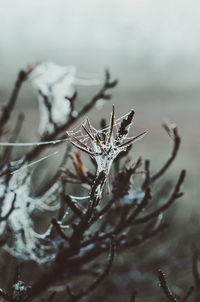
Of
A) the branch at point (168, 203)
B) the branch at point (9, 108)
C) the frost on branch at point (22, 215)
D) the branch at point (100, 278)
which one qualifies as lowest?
the branch at point (100, 278)

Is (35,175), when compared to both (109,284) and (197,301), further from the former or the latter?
(197,301)

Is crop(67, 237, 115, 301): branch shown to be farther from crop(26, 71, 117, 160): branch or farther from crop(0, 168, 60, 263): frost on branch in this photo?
crop(26, 71, 117, 160): branch

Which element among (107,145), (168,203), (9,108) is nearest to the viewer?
(107,145)

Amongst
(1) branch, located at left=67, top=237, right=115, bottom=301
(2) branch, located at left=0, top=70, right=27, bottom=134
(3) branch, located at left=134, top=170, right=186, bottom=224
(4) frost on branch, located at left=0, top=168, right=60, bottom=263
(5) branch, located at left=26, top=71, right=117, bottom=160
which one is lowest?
(1) branch, located at left=67, top=237, right=115, bottom=301

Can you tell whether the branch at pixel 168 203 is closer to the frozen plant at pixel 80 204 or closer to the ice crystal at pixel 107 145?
the frozen plant at pixel 80 204

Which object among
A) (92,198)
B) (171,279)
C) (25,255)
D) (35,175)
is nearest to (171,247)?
(171,279)

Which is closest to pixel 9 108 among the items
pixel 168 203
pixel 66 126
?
pixel 66 126

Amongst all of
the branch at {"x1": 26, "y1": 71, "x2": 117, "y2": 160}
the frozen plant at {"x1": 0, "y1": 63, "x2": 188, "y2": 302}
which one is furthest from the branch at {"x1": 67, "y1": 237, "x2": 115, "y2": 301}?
the branch at {"x1": 26, "y1": 71, "x2": 117, "y2": 160}

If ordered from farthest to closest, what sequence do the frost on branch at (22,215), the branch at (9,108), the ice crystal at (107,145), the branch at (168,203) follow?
the branch at (9,108)
the frost on branch at (22,215)
the branch at (168,203)
the ice crystal at (107,145)

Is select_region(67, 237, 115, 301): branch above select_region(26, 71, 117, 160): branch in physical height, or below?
below

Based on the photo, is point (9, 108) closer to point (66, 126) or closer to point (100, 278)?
point (66, 126)

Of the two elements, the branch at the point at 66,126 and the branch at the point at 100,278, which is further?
the branch at the point at 66,126

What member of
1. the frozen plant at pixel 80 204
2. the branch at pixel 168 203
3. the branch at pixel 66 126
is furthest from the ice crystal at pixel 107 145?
the branch at pixel 66 126
